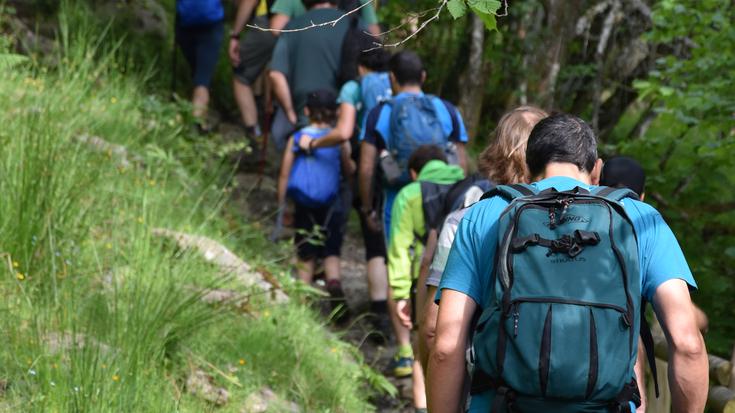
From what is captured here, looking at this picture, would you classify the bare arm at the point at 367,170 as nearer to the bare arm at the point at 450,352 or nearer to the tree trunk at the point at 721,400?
the tree trunk at the point at 721,400

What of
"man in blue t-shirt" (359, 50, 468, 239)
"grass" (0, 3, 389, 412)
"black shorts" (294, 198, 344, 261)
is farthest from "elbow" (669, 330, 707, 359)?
"black shorts" (294, 198, 344, 261)

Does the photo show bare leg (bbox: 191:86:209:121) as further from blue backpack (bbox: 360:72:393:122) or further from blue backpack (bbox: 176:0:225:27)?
blue backpack (bbox: 360:72:393:122)

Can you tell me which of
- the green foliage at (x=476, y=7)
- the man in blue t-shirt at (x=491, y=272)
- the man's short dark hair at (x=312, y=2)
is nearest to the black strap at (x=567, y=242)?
the man in blue t-shirt at (x=491, y=272)

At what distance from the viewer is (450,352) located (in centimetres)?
316

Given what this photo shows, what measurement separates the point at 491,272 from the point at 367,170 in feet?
13.7

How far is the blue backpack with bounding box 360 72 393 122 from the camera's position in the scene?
7.51 metres

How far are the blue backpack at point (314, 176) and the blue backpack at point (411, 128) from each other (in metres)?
1.07

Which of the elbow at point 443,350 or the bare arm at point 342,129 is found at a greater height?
the elbow at point 443,350

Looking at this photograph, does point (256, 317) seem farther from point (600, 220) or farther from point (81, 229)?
point (600, 220)

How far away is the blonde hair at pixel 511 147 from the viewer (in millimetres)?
4000

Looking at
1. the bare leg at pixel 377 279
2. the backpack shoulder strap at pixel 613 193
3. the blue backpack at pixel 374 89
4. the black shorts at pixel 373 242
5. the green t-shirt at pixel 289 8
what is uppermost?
the backpack shoulder strap at pixel 613 193

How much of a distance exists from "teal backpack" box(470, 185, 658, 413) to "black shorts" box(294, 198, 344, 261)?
5.00 m

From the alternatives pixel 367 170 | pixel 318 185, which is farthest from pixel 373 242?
pixel 367 170

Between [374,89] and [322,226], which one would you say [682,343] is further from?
[322,226]
